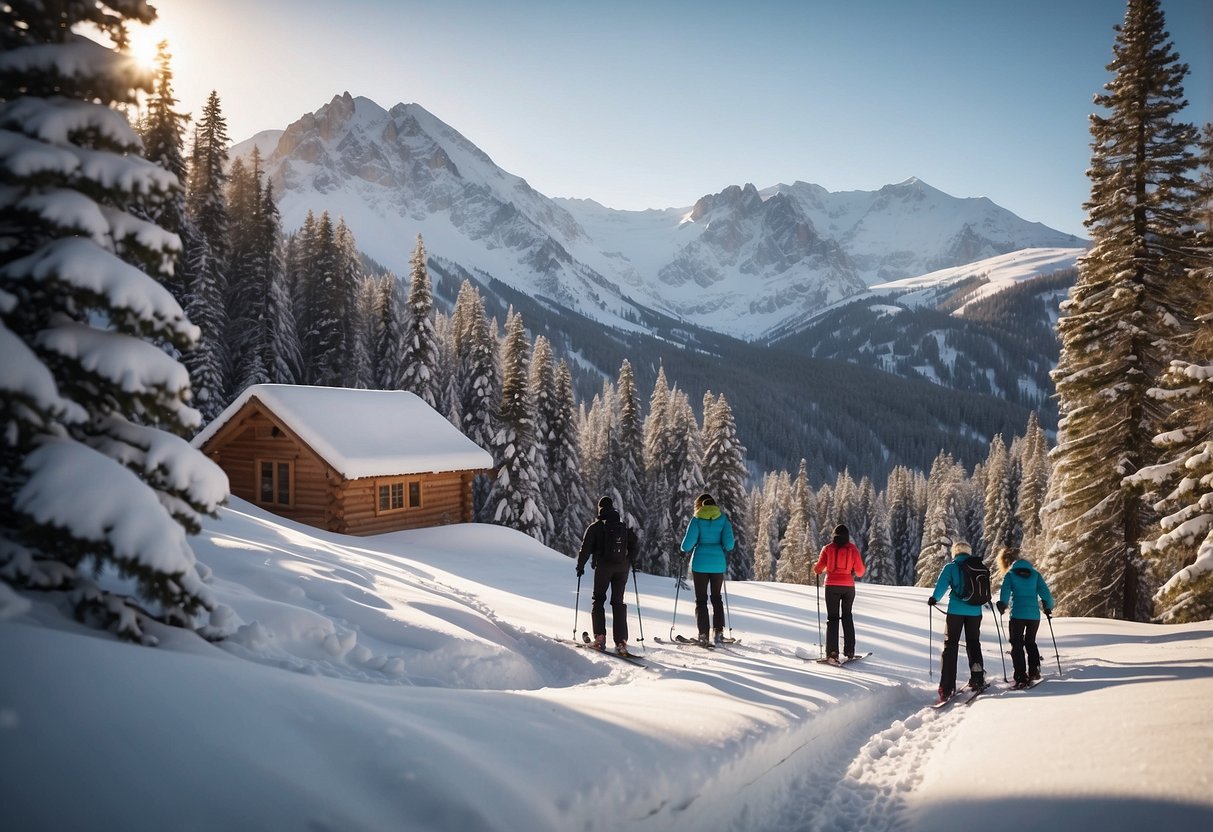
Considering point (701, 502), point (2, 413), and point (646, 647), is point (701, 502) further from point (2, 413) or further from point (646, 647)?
point (2, 413)

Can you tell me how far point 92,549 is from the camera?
411 cm

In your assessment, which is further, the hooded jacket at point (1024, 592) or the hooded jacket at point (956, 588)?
the hooded jacket at point (1024, 592)

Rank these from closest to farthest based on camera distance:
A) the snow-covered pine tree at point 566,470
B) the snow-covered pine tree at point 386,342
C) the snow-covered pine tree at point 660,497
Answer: the snow-covered pine tree at point 566,470 < the snow-covered pine tree at point 660,497 < the snow-covered pine tree at point 386,342

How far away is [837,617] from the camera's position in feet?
33.2

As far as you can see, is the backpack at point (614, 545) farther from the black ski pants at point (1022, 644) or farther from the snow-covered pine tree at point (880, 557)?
the snow-covered pine tree at point (880, 557)

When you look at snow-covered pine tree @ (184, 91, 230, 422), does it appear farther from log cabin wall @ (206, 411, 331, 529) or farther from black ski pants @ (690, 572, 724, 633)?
black ski pants @ (690, 572, 724, 633)

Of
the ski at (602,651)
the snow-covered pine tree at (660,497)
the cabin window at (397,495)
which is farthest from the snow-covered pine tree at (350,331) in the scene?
the ski at (602,651)

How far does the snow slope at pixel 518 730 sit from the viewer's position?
3.32 m

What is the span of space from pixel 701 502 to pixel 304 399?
55.1ft

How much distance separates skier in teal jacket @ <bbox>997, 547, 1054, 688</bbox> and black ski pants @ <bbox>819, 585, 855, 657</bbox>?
2.08 meters

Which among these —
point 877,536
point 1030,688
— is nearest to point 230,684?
point 1030,688

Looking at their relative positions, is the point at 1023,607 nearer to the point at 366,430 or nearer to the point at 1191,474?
the point at 1191,474

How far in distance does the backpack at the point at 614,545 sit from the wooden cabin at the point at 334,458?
43.3 ft

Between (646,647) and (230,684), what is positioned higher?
(230,684)
